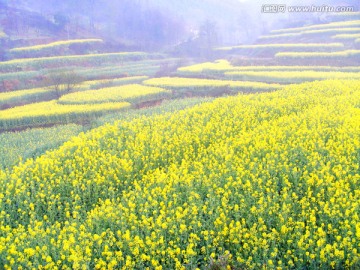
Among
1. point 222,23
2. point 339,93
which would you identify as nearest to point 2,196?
point 339,93

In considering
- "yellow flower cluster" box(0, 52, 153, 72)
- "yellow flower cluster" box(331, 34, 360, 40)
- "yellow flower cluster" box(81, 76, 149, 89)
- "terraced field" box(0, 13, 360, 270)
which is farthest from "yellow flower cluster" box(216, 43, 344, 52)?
"terraced field" box(0, 13, 360, 270)

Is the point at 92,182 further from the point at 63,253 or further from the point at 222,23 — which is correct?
the point at 222,23

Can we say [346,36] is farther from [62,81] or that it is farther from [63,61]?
[62,81]

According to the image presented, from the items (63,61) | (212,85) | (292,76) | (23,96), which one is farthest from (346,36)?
(23,96)

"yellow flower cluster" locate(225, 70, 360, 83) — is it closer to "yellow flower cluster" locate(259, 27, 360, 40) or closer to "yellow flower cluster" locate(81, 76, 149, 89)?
"yellow flower cluster" locate(81, 76, 149, 89)

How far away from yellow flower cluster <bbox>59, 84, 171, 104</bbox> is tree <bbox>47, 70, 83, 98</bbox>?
8.46 ft

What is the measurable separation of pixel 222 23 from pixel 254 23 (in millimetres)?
10196

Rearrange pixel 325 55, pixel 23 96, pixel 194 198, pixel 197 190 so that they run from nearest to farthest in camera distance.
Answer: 1. pixel 194 198
2. pixel 197 190
3. pixel 23 96
4. pixel 325 55

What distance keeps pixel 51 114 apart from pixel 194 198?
15663 millimetres

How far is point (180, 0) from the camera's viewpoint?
367 ft

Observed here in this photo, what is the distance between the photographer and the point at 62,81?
29.2 meters

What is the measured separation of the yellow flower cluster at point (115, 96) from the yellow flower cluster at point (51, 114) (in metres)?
1.85

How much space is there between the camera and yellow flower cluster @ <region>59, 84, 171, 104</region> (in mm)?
24906

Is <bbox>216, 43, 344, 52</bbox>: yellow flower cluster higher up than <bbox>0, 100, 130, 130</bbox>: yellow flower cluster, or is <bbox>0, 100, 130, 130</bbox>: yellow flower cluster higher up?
<bbox>216, 43, 344, 52</bbox>: yellow flower cluster
